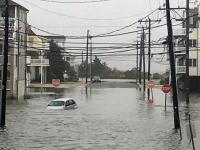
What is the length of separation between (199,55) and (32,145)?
7254cm

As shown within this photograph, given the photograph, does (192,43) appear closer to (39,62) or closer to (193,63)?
(193,63)

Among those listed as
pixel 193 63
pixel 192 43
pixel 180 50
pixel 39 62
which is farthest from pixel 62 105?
pixel 39 62

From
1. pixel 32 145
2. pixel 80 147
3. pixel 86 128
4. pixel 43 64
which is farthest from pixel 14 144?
pixel 43 64

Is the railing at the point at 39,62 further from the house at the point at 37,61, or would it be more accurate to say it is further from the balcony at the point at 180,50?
the balcony at the point at 180,50

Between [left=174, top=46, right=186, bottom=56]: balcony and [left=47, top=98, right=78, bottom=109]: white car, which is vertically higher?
[left=174, top=46, right=186, bottom=56]: balcony

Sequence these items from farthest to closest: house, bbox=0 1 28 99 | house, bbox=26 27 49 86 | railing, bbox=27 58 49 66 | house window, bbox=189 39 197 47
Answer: railing, bbox=27 58 49 66, house, bbox=26 27 49 86, house window, bbox=189 39 197 47, house, bbox=0 1 28 99

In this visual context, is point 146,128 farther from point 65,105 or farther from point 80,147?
point 65,105

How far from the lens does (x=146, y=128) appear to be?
31938 millimetres

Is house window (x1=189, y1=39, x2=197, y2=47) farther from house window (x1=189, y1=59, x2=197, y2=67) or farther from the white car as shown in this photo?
the white car

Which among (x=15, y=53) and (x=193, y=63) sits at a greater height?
(x=15, y=53)

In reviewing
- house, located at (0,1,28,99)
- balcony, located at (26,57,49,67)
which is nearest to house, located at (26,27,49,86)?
balcony, located at (26,57,49,67)

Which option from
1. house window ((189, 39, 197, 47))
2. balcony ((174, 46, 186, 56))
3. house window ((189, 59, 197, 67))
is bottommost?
house window ((189, 59, 197, 67))

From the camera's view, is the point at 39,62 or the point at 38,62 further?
the point at 38,62

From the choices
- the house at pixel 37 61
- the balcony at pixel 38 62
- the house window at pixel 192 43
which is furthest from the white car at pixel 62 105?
the balcony at pixel 38 62
